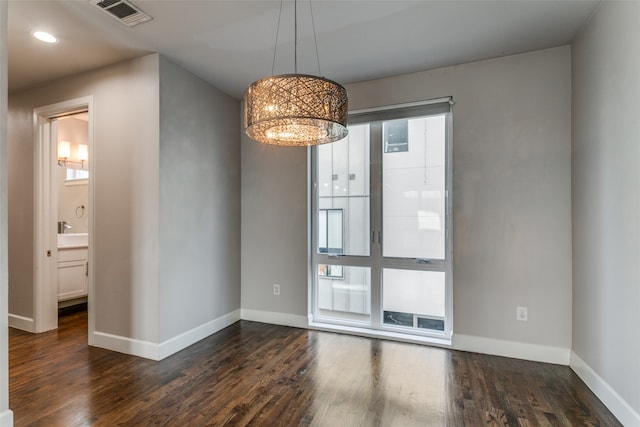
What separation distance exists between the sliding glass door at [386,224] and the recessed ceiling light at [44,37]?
2448mm

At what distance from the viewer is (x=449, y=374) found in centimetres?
255

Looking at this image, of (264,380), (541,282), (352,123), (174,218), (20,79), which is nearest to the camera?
(264,380)

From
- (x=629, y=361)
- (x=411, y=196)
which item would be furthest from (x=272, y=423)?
(x=411, y=196)

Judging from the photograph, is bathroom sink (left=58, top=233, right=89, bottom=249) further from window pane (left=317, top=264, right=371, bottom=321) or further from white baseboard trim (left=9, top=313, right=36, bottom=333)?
window pane (left=317, top=264, right=371, bottom=321)

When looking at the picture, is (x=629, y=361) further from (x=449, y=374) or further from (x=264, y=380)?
(x=264, y=380)

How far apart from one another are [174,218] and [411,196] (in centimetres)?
231

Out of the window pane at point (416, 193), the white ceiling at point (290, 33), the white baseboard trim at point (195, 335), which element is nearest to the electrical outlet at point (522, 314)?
the window pane at point (416, 193)

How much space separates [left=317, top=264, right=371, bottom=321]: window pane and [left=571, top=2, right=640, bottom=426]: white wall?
5.92 feet

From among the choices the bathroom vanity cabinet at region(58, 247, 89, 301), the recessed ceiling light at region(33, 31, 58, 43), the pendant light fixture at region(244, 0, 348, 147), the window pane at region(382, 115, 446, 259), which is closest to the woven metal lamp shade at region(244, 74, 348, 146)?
the pendant light fixture at region(244, 0, 348, 147)

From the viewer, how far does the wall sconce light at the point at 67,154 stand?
463cm

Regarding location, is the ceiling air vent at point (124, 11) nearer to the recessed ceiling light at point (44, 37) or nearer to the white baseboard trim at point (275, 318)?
the recessed ceiling light at point (44, 37)

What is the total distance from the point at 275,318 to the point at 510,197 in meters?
2.73

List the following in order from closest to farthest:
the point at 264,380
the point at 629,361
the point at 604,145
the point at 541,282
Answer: the point at 629,361 → the point at 604,145 → the point at 264,380 → the point at 541,282

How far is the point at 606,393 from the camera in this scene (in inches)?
82.9
